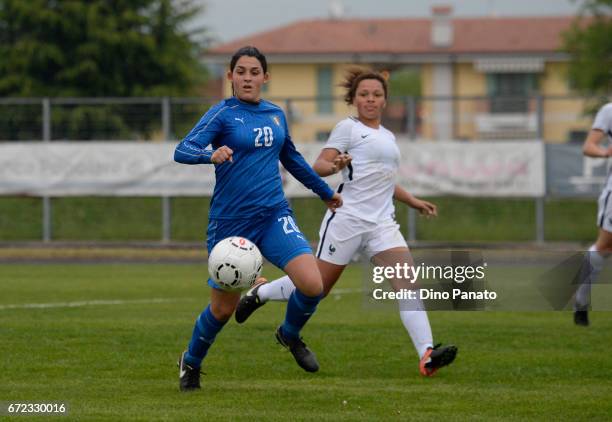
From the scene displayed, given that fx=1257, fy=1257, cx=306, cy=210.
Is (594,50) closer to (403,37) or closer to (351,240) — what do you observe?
(403,37)

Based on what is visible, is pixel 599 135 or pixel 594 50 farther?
pixel 594 50

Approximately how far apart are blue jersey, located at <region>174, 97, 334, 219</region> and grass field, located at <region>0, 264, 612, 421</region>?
1.22 m

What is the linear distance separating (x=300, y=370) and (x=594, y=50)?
4059 cm

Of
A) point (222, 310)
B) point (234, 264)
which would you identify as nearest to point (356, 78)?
point (222, 310)

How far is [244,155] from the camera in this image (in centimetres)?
798

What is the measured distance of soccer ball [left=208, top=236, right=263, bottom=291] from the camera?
7.64 metres

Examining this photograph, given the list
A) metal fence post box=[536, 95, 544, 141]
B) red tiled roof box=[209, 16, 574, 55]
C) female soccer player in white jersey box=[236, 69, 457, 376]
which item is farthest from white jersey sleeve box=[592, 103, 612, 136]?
red tiled roof box=[209, 16, 574, 55]

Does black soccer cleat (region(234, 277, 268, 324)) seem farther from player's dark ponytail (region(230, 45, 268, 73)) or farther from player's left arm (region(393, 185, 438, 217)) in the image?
player's dark ponytail (region(230, 45, 268, 73))

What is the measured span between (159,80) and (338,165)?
28789 mm

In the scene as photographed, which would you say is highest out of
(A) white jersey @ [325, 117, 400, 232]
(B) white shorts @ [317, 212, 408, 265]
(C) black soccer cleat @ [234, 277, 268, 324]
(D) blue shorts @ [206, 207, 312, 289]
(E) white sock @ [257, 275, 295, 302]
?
(A) white jersey @ [325, 117, 400, 232]

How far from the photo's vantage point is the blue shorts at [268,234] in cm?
805

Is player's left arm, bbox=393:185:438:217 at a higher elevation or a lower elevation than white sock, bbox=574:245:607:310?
higher

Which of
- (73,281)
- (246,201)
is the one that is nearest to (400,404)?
(246,201)

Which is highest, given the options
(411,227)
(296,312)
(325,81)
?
(325,81)
